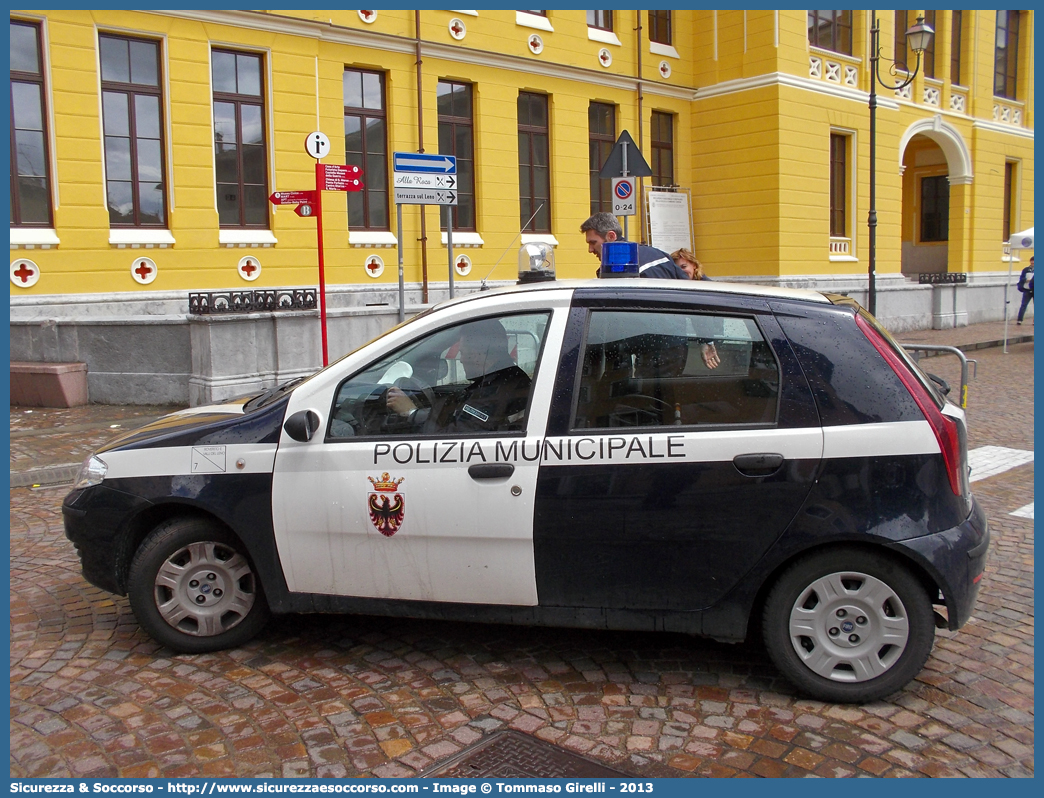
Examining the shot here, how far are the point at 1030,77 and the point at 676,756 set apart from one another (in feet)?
106

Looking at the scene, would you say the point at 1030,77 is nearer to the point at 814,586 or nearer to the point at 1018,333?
the point at 1018,333

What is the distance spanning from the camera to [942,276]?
26.0 meters

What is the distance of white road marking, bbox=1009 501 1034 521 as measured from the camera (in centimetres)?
674

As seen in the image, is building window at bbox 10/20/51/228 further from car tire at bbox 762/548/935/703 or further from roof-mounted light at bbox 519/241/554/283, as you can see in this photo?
car tire at bbox 762/548/935/703

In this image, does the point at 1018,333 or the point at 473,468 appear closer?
the point at 473,468

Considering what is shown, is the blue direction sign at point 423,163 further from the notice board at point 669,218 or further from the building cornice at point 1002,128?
the building cornice at point 1002,128

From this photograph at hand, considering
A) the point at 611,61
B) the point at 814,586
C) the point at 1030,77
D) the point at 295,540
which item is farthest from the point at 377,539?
the point at 1030,77

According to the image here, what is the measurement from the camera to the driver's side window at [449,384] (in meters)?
4.05

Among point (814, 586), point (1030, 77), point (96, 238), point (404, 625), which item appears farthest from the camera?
point (1030, 77)

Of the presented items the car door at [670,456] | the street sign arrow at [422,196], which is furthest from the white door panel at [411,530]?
the street sign arrow at [422,196]

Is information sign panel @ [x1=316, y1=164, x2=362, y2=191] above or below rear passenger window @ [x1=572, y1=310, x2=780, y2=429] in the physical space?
above

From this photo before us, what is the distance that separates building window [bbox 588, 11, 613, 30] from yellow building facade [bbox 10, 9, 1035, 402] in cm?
8

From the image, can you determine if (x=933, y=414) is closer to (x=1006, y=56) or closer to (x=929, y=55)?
(x=929, y=55)

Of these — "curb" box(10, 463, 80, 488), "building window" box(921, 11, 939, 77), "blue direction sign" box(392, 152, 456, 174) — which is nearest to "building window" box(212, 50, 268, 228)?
"blue direction sign" box(392, 152, 456, 174)
